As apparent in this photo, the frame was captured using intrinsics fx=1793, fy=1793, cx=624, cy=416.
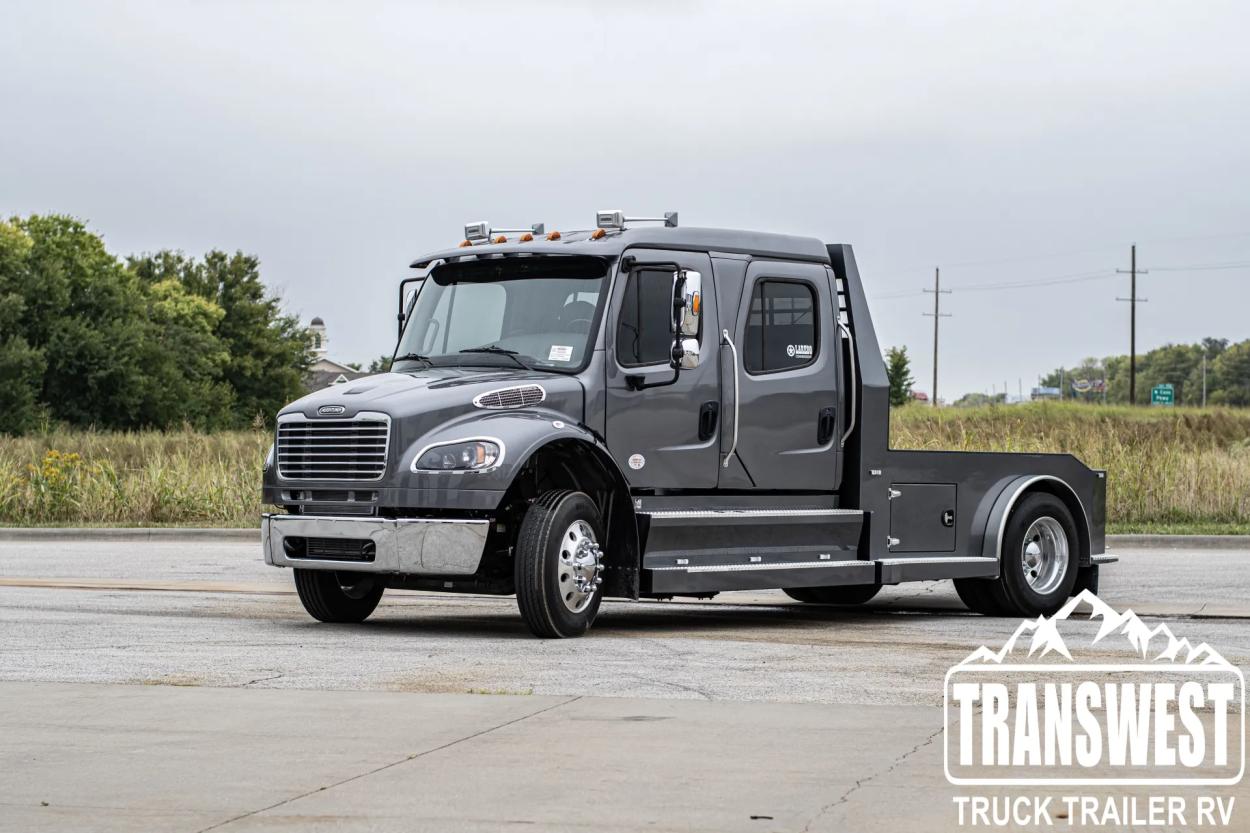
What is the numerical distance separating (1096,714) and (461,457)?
15.2 feet

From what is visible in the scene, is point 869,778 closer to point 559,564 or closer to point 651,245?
point 559,564

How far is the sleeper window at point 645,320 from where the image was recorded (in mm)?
12422

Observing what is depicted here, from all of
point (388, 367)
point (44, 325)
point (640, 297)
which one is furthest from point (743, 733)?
point (44, 325)

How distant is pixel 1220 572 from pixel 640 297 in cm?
846

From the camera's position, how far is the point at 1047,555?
14.7m

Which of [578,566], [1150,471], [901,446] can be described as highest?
[901,446]

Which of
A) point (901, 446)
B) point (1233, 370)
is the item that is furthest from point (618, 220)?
point (1233, 370)

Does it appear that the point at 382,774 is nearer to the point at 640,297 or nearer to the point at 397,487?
the point at 397,487

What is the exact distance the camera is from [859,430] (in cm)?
1354

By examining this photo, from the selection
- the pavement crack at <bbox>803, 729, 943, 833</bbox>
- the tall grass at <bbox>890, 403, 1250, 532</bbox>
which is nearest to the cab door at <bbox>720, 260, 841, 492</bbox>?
the pavement crack at <bbox>803, 729, 943, 833</bbox>

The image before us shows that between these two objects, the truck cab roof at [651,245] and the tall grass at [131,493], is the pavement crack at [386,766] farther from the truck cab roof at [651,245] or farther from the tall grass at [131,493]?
the tall grass at [131,493]

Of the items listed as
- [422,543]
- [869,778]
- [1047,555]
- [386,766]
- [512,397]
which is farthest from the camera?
[1047,555]

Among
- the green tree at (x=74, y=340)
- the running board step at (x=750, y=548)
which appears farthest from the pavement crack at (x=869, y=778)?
the green tree at (x=74, y=340)

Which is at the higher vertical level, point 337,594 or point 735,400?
point 735,400
